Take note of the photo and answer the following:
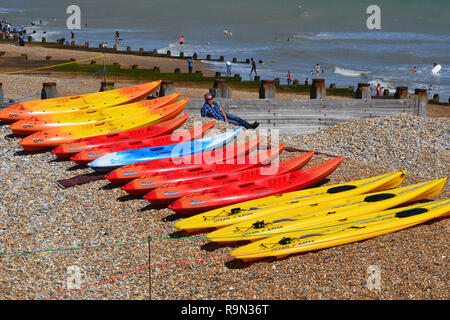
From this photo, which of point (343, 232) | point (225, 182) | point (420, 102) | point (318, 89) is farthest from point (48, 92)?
point (420, 102)

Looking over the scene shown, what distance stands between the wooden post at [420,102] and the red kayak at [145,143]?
688 centimetres

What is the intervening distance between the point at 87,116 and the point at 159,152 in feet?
9.58

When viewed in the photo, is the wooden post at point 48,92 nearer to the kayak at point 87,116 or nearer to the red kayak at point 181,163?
the kayak at point 87,116

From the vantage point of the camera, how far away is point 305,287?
755cm

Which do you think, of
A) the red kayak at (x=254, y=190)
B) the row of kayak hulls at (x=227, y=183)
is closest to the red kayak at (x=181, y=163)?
the row of kayak hulls at (x=227, y=183)

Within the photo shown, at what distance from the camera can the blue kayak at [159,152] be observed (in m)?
11.6

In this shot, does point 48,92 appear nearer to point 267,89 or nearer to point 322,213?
point 267,89

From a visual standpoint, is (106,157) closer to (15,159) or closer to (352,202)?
(15,159)

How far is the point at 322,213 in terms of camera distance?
9477 mm

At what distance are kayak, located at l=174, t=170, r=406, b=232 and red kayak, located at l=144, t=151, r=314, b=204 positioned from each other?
0.73 meters

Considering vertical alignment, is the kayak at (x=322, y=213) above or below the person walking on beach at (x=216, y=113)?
below

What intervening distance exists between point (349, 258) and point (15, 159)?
7.77 m
